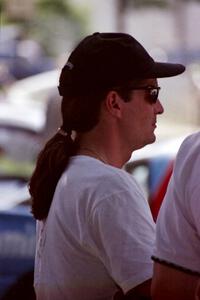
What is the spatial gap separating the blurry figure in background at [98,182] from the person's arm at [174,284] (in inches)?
14.3

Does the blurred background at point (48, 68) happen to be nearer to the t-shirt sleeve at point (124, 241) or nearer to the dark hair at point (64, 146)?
the dark hair at point (64, 146)

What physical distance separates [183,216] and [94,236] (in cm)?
50

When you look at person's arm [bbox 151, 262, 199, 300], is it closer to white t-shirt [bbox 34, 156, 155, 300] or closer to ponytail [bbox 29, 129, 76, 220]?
white t-shirt [bbox 34, 156, 155, 300]

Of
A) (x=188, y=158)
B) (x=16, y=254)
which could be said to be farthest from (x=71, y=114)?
(x=16, y=254)

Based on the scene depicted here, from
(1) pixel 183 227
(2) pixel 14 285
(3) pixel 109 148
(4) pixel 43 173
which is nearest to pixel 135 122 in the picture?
(3) pixel 109 148

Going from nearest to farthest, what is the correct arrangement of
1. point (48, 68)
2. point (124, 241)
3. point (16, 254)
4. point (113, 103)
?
point (124, 241)
point (113, 103)
point (16, 254)
point (48, 68)

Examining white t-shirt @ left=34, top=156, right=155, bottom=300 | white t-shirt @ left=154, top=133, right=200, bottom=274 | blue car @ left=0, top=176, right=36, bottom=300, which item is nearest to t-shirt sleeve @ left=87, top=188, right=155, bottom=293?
white t-shirt @ left=34, top=156, right=155, bottom=300

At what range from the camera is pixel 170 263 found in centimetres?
262

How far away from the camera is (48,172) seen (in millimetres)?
3285

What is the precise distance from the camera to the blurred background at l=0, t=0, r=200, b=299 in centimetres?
807

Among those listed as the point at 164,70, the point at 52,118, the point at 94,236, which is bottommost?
the point at 52,118

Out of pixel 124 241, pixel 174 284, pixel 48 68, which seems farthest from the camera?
pixel 48 68

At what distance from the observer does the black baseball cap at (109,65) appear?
3.23 m

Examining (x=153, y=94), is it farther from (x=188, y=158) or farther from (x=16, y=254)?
(x=16, y=254)
